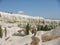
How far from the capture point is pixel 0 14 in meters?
40.0

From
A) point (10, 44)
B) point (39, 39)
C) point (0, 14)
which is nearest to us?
point (39, 39)

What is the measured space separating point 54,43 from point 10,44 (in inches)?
136

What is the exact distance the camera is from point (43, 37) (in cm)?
766

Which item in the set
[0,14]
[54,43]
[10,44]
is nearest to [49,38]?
[54,43]

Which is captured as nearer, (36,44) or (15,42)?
(36,44)

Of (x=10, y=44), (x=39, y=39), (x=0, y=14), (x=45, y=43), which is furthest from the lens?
(x=0, y=14)

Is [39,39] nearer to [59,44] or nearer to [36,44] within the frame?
[36,44]

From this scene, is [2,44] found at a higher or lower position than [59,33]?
lower

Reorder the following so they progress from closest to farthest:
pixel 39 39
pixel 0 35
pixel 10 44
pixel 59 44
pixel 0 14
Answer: pixel 59 44 < pixel 39 39 < pixel 10 44 < pixel 0 35 < pixel 0 14

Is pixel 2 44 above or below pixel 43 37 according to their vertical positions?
below

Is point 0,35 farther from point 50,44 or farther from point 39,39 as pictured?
point 50,44

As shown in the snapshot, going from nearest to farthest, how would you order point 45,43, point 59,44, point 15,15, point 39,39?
point 59,44
point 45,43
point 39,39
point 15,15

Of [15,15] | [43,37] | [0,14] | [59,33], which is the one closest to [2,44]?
[43,37]

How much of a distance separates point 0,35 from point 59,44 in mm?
7509
